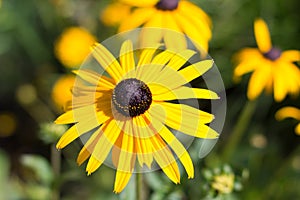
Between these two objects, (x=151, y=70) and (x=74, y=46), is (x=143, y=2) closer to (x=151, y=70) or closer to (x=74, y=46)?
(x=151, y=70)

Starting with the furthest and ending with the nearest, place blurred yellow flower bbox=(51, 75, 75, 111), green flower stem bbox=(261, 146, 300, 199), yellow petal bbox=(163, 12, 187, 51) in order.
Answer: blurred yellow flower bbox=(51, 75, 75, 111) < green flower stem bbox=(261, 146, 300, 199) < yellow petal bbox=(163, 12, 187, 51)

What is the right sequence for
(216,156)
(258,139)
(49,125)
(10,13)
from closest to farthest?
(49,125) < (258,139) < (216,156) < (10,13)

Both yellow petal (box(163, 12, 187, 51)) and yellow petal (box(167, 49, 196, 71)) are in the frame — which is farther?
yellow petal (box(163, 12, 187, 51))

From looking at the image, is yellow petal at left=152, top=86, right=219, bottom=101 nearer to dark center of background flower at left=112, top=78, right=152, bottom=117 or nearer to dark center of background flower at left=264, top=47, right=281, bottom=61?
dark center of background flower at left=112, top=78, right=152, bottom=117

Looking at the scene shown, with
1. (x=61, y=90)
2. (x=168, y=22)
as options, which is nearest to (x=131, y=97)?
(x=168, y=22)

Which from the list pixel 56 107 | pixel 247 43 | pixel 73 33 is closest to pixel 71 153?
pixel 56 107

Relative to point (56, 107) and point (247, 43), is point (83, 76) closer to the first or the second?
point (56, 107)

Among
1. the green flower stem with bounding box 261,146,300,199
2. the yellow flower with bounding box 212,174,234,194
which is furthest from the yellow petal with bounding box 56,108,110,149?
Answer: the green flower stem with bounding box 261,146,300,199

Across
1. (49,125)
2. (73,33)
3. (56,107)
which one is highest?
(49,125)

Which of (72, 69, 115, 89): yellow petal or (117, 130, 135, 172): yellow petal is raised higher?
(72, 69, 115, 89): yellow petal
